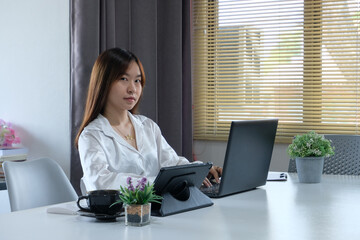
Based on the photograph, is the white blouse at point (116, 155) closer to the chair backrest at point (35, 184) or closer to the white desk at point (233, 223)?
the chair backrest at point (35, 184)

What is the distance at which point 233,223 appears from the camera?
151 centimetres

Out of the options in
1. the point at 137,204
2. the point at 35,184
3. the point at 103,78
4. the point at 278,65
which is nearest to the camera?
the point at 137,204

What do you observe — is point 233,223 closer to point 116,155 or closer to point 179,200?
point 179,200

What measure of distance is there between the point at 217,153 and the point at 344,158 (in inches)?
57.1

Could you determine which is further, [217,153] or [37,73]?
[217,153]

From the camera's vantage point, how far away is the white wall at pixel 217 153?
149 inches

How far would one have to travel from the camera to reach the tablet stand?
5.27ft

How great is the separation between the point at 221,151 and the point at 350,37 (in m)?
1.20

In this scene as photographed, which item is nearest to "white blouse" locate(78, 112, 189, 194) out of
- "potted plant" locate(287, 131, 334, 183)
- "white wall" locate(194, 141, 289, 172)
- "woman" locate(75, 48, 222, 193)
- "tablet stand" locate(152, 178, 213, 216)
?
"woman" locate(75, 48, 222, 193)

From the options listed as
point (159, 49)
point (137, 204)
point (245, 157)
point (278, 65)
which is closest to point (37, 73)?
point (159, 49)

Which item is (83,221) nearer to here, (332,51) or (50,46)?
(50,46)

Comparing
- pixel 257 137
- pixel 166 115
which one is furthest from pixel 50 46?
pixel 257 137

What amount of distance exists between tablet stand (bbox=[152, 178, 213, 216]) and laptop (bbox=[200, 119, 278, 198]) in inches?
6.9

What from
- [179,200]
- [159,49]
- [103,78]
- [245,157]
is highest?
[159,49]
